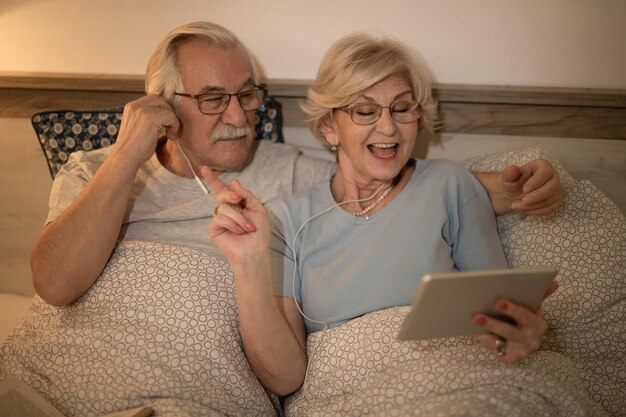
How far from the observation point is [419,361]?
4.17 ft

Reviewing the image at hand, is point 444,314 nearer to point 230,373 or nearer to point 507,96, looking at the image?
point 230,373

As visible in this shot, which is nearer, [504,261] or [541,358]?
[541,358]

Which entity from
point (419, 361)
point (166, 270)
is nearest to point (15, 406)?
point (166, 270)

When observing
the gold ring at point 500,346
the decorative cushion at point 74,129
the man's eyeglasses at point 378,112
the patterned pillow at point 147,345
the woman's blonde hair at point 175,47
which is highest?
the woman's blonde hair at point 175,47

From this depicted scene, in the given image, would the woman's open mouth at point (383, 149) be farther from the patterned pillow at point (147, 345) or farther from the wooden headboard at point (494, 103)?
the patterned pillow at point (147, 345)

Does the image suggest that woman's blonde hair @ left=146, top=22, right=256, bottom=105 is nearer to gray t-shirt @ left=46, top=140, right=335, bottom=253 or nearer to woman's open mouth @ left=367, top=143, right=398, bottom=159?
gray t-shirt @ left=46, top=140, right=335, bottom=253

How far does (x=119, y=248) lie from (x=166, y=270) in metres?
0.18

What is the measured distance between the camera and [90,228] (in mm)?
1451

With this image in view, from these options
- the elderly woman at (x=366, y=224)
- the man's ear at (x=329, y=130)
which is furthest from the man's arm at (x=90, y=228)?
the man's ear at (x=329, y=130)

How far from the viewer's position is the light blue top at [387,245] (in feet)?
4.74

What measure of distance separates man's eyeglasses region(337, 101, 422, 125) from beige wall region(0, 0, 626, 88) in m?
0.42

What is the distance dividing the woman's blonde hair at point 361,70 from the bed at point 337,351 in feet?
1.58

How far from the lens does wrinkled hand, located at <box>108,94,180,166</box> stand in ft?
5.09

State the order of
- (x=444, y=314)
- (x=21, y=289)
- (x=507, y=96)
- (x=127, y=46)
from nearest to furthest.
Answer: (x=444, y=314) < (x=507, y=96) < (x=127, y=46) < (x=21, y=289)
